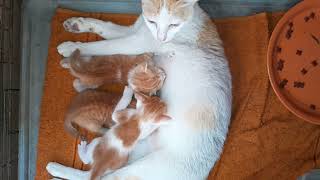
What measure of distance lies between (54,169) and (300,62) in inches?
32.4

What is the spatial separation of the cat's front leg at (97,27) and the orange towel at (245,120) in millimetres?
23

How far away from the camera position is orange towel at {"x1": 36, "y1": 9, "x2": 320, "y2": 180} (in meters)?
1.39

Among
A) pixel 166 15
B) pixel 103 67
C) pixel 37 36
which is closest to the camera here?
pixel 166 15

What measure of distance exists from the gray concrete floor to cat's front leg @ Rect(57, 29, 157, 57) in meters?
A: 0.10

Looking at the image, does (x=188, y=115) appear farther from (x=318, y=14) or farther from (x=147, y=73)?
(x=318, y=14)

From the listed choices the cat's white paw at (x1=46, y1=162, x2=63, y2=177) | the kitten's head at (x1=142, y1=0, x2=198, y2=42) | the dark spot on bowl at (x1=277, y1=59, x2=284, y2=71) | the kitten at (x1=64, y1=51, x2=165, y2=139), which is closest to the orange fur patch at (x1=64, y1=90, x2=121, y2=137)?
the kitten at (x1=64, y1=51, x2=165, y2=139)

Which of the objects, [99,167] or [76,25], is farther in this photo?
[76,25]

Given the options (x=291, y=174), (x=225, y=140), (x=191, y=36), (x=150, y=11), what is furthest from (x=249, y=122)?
(x=150, y=11)

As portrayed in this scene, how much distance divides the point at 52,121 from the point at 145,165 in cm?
34

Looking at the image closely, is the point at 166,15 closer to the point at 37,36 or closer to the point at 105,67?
the point at 105,67

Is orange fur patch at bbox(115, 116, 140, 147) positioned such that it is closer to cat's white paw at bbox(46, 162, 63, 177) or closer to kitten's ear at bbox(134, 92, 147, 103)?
kitten's ear at bbox(134, 92, 147, 103)

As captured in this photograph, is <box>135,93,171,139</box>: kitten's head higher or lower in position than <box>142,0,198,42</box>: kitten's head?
lower

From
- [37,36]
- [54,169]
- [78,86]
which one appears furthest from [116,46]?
[54,169]

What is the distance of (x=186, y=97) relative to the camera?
1305 mm
